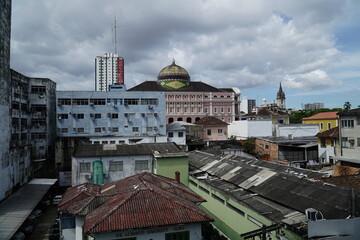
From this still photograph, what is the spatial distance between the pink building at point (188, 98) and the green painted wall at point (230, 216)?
46.1 meters

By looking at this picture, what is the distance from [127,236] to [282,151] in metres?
33.7

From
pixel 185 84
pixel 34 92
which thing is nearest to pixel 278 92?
pixel 185 84

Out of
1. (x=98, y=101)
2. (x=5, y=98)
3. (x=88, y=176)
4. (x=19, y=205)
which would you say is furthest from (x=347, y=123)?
(x=5, y=98)

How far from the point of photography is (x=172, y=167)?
2650cm

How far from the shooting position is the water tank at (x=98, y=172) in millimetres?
26891

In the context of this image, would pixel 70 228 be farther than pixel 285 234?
Yes

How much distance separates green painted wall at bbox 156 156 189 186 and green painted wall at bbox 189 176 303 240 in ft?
13.1

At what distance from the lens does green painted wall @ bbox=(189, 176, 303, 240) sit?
15250 mm

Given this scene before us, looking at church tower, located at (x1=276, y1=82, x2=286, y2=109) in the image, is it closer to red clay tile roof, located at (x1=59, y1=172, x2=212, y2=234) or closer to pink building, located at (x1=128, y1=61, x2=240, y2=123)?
pink building, located at (x1=128, y1=61, x2=240, y2=123)

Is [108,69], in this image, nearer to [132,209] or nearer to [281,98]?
[281,98]

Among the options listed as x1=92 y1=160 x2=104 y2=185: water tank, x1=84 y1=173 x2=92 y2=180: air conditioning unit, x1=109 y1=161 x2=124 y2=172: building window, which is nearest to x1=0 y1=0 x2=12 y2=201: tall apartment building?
x1=84 y1=173 x2=92 y2=180: air conditioning unit

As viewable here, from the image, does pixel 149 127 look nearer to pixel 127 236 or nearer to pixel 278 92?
pixel 127 236

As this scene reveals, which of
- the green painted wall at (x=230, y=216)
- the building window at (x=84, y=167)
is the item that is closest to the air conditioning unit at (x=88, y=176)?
the building window at (x=84, y=167)

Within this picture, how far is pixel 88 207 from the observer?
14539 mm
